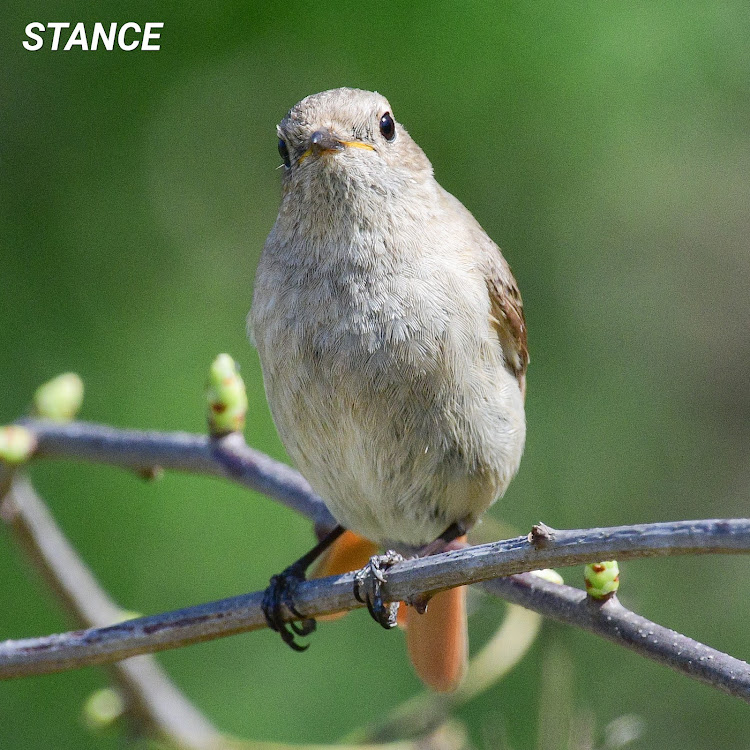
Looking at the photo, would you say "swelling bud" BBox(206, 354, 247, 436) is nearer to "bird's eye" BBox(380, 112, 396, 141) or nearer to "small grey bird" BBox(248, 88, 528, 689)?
"small grey bird" BBox(248, 88, 528, 689)

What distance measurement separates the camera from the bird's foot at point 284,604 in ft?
8.63

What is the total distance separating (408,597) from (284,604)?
0.55m

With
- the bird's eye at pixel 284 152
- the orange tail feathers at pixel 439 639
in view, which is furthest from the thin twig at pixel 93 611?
the bird's eye at pixel 284 152

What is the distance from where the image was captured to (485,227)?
447 centimetres

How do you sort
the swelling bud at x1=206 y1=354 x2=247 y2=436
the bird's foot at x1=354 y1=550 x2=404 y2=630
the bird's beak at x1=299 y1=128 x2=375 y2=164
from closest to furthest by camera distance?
the bird's foot at x1=354 y1=550 x2=404 y2=630 → the bird's beak at x1=299 y1=128 x2=375 y2=164 → the swelling bud at x1=206 y1=354 x2=247 y2=436

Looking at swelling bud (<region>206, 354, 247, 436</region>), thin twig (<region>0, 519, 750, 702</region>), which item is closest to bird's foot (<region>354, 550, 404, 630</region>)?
thin twig (<region>0, 519, 750, 702</region>)

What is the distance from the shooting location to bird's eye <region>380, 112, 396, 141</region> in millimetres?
3018

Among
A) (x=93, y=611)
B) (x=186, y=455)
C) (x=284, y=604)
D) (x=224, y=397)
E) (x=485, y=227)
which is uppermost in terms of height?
(x=485, y=227)

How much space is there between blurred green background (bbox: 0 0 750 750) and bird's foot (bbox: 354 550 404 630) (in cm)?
145

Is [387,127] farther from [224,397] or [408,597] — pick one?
[408,597]

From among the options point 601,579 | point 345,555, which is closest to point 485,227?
point 345,555

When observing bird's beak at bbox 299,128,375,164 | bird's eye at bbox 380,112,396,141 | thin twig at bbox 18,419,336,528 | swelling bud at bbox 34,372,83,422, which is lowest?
thin twig at bbox 18,419,336,528

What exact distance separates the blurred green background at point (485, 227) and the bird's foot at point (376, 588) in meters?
1.45

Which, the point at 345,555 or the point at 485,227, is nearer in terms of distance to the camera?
the point at 345,555
